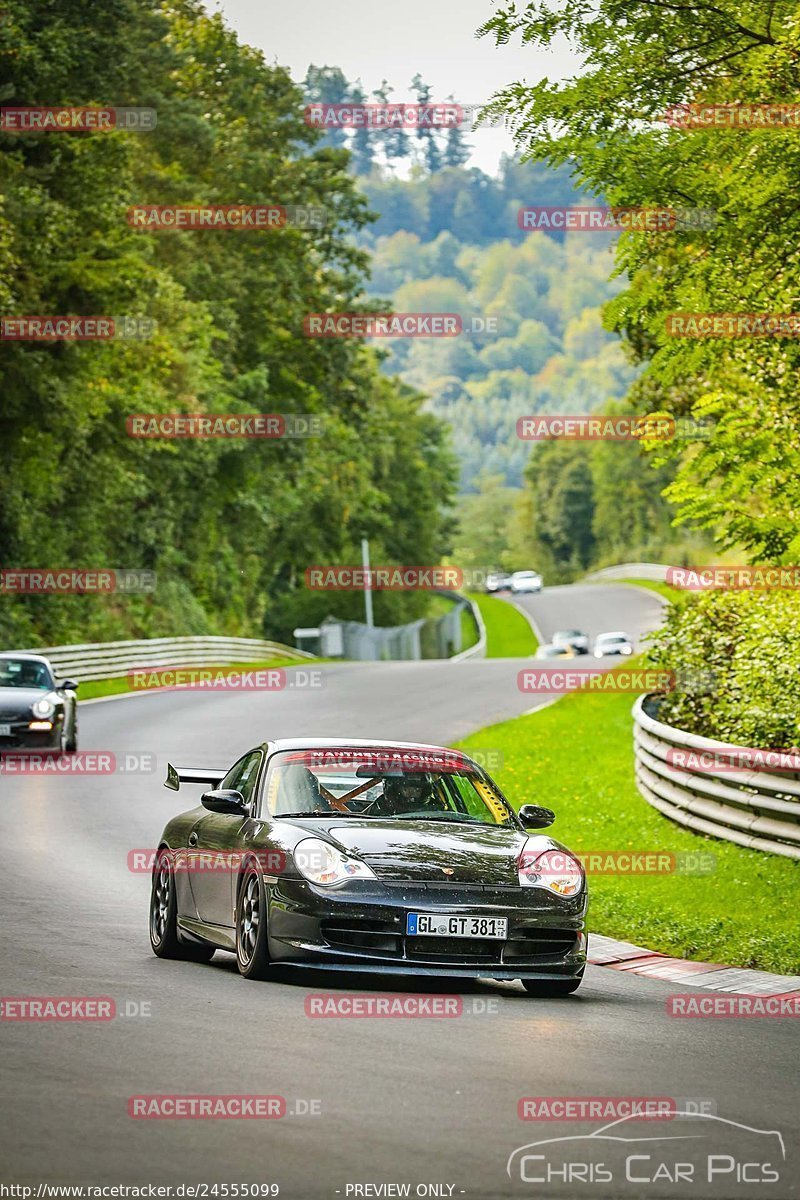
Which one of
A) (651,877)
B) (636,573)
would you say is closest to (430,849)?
(651,877)

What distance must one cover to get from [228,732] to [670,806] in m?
15.5

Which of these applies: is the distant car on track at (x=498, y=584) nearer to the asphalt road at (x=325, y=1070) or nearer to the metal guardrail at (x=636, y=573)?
the metal guardrail at (x=636, y=573)

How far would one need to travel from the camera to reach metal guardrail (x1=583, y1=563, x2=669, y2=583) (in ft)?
388

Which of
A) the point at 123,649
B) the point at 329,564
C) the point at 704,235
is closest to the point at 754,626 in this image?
the point at 704,235

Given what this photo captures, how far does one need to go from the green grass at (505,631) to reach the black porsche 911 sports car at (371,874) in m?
73.5

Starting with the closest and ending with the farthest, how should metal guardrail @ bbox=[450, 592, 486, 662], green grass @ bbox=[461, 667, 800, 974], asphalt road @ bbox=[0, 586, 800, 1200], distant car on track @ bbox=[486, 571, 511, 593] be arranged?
1. asphalt road @ bbox=[0, 586, 800, 1200]
2. green grass @ bbox=[461, 667, 800, 974]
3. metal guardrail @ bbox=[450, 592, 486, 662]
4. distant car on track @ bbox=[486, 571, 511, 593]

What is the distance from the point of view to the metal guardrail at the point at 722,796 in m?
15.0

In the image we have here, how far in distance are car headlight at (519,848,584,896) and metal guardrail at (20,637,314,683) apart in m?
26.9

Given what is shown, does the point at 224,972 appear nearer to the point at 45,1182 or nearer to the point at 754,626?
the point at 45,1182

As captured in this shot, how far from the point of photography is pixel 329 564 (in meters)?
95.7

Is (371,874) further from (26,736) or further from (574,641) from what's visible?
(574,641)

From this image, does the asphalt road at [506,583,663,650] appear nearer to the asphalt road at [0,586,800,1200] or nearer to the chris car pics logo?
the asphalt road at [0,586,800,1200]

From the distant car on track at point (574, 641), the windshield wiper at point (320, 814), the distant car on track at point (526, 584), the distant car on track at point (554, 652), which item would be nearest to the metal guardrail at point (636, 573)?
the distant car on track at point (526, 584)

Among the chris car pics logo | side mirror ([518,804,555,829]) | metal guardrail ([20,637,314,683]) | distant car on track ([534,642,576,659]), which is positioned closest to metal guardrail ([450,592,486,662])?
distant car on track ([534,642,576,659])
